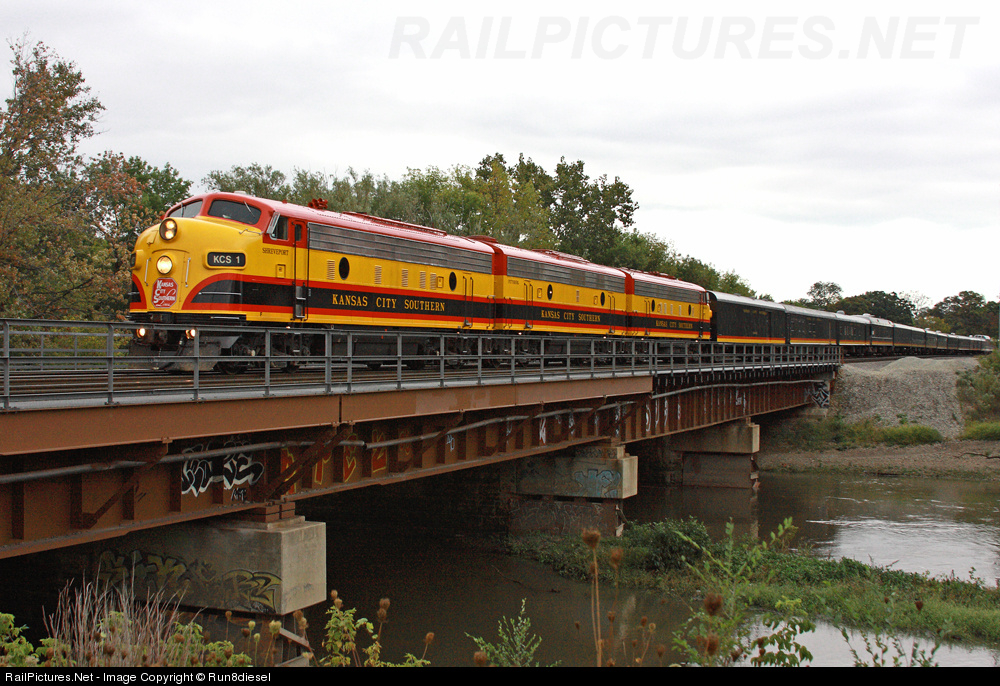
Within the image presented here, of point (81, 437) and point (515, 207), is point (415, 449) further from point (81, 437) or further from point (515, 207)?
point (515, 207)

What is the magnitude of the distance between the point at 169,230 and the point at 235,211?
1.43 meters

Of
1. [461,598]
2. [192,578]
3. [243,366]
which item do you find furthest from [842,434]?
[192,578]

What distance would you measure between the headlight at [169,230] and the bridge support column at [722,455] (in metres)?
30.5

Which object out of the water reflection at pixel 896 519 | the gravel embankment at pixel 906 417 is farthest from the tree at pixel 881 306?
the water reflection at pixel 896 519

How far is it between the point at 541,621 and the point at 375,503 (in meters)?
11.2

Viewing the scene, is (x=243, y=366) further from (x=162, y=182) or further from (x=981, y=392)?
(x=162, y=182)

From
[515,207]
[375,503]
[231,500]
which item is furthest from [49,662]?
[515,207]

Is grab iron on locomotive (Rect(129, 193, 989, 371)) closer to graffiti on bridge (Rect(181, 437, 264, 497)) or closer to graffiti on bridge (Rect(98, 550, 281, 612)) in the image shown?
graffiti on bridge (Rect(181, 437, 264, 497))

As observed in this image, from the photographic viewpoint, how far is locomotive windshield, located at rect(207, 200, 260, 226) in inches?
656

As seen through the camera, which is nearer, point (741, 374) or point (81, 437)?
point (81, 437)

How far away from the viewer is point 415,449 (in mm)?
16828

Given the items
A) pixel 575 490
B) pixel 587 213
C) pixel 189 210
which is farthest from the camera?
pixel 587 213

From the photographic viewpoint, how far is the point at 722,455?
40.5 metres

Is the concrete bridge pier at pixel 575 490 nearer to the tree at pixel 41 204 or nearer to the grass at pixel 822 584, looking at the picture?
the grass at pixel 822 584
